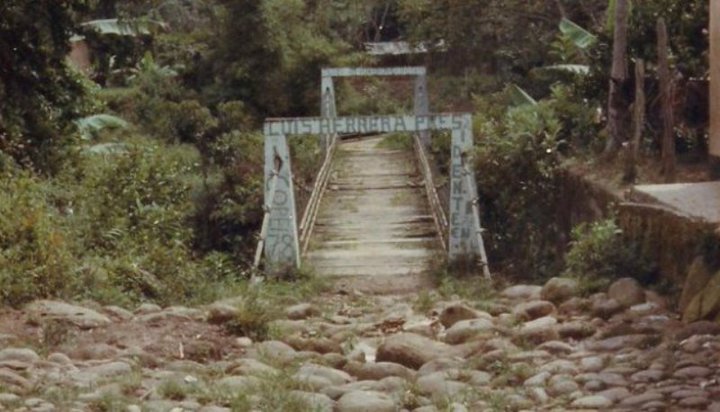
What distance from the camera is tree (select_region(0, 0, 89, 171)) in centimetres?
1239

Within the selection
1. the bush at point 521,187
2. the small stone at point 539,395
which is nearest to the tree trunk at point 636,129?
the bush at point 521,187

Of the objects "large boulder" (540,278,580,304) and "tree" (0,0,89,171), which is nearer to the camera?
"large boulder" (540,278,580,304)

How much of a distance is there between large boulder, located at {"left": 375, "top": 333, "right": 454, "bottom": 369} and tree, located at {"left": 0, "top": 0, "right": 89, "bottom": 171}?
5093 millimetres

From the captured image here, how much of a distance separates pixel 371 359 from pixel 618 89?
24.3 feet

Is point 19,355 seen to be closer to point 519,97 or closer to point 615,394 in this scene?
point 615,394

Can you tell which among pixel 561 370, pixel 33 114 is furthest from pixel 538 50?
pixel 561 370

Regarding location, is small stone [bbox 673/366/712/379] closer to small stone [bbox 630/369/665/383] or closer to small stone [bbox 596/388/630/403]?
small stone [bbox 630/369/665/383]

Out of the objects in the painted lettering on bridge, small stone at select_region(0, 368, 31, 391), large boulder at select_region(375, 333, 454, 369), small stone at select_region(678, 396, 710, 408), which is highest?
the painted lettering on bridge

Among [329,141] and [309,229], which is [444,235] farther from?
[329,141]

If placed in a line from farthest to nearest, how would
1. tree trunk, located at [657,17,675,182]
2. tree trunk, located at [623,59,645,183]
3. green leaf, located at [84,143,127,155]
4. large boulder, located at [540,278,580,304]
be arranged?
green leaf, located at [84,143,127,155], tree trunk, located at [623,59,645,183], tree trunk, located at [657,17,675,182], large boulder, located at [540,278,580,304]

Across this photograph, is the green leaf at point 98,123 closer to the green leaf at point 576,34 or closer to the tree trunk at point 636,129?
the green leaf at point 576,34

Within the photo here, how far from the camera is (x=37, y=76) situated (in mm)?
13109

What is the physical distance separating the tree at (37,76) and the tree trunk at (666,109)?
18.9 feet

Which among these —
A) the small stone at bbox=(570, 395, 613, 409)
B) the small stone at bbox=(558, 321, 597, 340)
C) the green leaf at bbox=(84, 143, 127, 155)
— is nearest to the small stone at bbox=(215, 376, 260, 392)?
the small stone at bbox=(570, 395, 613, 409)
